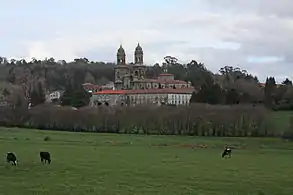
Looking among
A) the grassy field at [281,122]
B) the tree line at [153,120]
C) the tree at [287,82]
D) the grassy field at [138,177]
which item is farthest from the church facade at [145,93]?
the grassy field at [138,177]

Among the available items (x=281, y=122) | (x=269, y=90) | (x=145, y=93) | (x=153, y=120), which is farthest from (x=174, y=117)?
(x=145, y=93)

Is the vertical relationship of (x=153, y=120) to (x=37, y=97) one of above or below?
below

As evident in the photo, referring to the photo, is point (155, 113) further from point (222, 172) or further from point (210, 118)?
point (222, 172)

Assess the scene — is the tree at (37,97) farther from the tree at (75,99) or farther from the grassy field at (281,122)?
the grassy field at (281,122)

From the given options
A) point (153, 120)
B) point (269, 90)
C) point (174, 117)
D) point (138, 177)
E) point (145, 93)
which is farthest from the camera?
point (145, 93)

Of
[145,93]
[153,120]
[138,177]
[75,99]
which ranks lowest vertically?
[138,177]

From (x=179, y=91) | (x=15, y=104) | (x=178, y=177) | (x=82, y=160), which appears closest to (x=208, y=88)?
(x=15, y=104)

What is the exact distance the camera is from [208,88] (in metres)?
118

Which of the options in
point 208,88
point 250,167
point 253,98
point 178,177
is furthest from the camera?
point 253,98

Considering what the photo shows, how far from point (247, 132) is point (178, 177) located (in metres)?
61.9

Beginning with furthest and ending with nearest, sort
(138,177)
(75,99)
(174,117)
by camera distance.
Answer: (75,99) < (174,117) < (138,177)

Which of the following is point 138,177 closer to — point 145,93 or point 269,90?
point 269,90

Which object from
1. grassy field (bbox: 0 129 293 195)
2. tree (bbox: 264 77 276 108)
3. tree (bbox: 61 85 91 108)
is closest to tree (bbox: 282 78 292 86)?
tree (bbox: 264 77 276 108)

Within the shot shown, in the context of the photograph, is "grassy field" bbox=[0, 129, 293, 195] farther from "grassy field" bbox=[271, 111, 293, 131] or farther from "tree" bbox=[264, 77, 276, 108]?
"tree" bbox=[264, 77, 276, 108]
